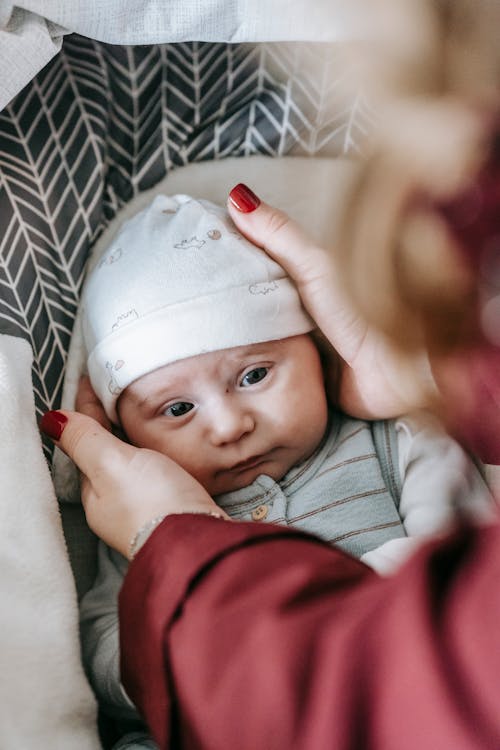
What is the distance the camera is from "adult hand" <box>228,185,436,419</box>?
1025mm

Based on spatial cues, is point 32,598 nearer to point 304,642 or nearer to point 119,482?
point 119,482

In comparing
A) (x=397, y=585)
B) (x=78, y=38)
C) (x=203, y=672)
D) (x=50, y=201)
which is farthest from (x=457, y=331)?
(x=78, y=38)

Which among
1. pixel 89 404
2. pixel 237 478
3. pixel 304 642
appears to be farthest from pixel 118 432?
pixel 304 642

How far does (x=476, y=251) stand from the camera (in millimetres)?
487

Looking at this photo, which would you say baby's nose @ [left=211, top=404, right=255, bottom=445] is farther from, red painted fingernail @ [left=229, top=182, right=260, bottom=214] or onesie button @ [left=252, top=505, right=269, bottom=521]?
red painted fingernail @ [left=229, top=182, right=260, bottom=214]

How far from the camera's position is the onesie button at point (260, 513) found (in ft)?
3.22

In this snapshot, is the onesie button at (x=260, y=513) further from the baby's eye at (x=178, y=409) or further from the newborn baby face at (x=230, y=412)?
the baby's eye at (x=178, y=409)

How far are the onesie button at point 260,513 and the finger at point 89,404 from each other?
0.72 feet

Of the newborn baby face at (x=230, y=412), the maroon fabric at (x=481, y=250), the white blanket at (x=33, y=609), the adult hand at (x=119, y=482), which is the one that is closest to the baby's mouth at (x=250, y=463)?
the newborn baby face at (x=230, y=412)

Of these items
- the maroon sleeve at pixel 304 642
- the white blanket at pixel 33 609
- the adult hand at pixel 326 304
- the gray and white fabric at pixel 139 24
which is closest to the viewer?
the maroon sleeve at pixel 304 642

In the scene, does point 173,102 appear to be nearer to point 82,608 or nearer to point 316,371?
point 316,371

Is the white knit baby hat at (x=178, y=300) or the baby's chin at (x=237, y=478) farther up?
the white knit baby hat at (x=178, y=300)

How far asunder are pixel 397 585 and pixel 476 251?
0.21m

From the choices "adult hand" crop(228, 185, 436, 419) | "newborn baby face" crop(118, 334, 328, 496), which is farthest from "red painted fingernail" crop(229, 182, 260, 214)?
"newborn baby face" crop(118, 334, 328, 496)
